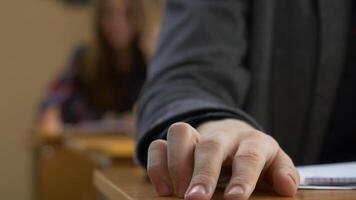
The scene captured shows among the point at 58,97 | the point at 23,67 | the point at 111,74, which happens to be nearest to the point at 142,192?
the point at 111,74

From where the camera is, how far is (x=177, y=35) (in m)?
0.70

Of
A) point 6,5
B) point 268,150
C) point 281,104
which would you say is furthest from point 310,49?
point 6,5

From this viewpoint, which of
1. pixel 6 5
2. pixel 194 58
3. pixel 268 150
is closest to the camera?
pixel 268 150

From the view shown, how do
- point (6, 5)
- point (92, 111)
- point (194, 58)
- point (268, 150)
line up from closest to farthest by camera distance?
point (268, 150) < point (194, 58) < point (92, 111) < point (6, 5)

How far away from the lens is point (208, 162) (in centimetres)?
43

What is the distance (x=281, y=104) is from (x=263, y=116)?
3 cm

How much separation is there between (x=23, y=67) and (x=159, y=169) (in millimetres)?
3498

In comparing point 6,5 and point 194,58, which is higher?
point 194,58

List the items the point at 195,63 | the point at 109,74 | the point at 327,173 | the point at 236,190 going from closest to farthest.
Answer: the point at 236,190 < the point at 327,173 < the point at 195,63 < the point at 109,74

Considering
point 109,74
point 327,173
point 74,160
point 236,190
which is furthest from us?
point 109,74

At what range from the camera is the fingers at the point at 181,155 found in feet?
1.46

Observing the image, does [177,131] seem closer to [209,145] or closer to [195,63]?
[209,145]

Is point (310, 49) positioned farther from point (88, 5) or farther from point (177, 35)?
point (88, 5)

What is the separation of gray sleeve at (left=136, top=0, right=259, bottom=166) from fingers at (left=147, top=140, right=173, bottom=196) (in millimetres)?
96
